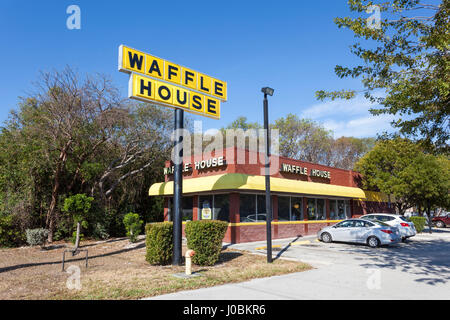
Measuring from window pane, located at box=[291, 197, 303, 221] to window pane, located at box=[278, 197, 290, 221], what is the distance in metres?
0.56

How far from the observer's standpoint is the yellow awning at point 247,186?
16.3m

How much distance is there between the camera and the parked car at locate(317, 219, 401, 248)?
15.6 metres

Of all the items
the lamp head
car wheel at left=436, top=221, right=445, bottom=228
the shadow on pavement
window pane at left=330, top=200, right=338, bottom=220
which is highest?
the lamp head

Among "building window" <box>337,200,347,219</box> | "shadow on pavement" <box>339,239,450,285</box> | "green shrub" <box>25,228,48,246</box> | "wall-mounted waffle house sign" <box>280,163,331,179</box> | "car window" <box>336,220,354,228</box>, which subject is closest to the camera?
"shadow on pavement" <box>339,239,450,285</box>

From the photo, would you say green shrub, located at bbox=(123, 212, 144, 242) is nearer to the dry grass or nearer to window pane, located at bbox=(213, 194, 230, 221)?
the dry grass

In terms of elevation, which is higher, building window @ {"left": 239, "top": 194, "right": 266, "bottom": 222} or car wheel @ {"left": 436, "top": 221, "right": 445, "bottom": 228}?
building window @ {"left": 239, "top": 194, "right": 266, "bottom": 222}

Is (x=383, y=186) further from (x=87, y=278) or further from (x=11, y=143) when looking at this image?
(x=11, y=143)

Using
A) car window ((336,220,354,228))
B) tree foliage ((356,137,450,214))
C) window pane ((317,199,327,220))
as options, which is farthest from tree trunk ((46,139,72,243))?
tree foliage ((356,137,450,214))

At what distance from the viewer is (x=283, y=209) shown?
66.2ft

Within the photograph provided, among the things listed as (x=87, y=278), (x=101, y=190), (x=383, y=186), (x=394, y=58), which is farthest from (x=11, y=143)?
(x=383, y=186)

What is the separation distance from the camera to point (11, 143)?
18141 mm

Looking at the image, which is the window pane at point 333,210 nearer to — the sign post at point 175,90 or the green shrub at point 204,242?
the sign post at point 175,90

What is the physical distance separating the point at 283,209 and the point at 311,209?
3390 millimetres
